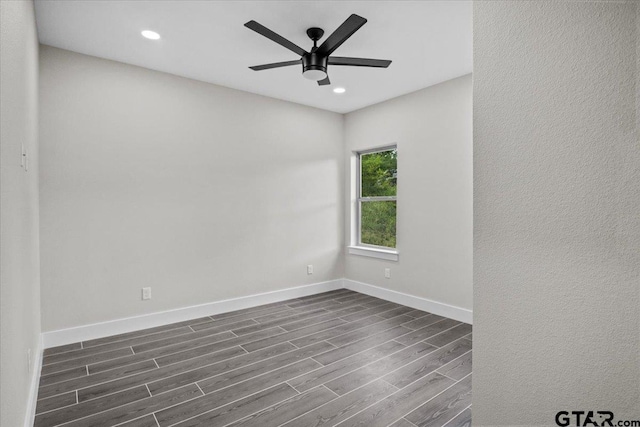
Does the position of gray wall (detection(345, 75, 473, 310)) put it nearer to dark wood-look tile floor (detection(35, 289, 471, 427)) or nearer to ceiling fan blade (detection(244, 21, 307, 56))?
dark wood-look tile floor (detection(35, 289, 471, 427))

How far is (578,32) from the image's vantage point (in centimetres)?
103

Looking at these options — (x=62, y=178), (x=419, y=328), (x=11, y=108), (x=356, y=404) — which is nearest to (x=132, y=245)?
(x=62, y=178)

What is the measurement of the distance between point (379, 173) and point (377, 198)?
36cm

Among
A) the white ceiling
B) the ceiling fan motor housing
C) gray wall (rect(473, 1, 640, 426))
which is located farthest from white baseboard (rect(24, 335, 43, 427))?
the ceiling fan motor housing

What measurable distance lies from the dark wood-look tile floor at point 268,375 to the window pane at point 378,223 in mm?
1263

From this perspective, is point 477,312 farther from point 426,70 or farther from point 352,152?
point 352,152

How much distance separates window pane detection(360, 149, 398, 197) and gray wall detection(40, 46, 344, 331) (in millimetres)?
739

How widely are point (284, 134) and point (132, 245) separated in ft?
7.44

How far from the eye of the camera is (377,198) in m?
4.74

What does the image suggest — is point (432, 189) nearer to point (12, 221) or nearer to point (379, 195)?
point (379, 195)

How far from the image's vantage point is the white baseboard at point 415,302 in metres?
3.61

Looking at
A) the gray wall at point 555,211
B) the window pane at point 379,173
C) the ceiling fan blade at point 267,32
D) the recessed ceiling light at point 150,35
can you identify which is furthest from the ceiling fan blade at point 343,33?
the window pane at point 379,173

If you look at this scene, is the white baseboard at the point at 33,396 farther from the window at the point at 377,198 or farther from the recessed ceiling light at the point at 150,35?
the window at the point at 377,198

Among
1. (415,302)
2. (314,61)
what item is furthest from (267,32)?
(415,302)
